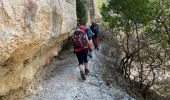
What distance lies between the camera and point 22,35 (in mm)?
8336

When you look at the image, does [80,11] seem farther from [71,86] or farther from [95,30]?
[71,86]

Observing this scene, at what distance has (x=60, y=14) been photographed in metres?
12.2

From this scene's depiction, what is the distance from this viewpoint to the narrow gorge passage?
442 inches

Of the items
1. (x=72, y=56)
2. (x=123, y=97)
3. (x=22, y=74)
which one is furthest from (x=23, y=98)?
(x=72, y=56)

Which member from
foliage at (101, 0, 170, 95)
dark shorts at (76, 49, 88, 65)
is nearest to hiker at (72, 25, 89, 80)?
dark shorts at (76, 49, 88, 65)

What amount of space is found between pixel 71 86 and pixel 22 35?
408cm

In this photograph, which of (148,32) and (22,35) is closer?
(22,35)

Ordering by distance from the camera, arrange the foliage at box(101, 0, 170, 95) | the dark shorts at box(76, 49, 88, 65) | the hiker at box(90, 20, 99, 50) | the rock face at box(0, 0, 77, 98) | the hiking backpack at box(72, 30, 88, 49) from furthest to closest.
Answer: the hiker at box(90, 20, 99, 50) → the foliage at box(101, 0, 170, 95) → the dark shorts at box(76, 49, 88, 65) → the hiking backpack at box(72, 30, 88, 49) → the rock face at box(0, 0, 77, 98)

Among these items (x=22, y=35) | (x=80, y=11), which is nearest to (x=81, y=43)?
(x=22, y=35)

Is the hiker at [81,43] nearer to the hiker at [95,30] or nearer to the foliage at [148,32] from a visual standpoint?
the foliage at [148,32]

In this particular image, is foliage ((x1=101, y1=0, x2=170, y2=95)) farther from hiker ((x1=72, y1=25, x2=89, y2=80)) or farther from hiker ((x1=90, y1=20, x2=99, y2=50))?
hiker ((x1=72, y1=25, x2=89, y2=80))

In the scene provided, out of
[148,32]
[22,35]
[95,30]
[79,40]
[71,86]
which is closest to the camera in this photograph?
[22,35]

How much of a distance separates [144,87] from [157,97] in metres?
0.84

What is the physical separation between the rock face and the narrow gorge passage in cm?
73
